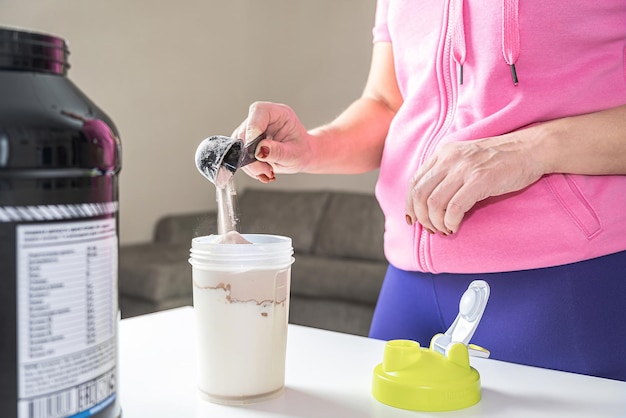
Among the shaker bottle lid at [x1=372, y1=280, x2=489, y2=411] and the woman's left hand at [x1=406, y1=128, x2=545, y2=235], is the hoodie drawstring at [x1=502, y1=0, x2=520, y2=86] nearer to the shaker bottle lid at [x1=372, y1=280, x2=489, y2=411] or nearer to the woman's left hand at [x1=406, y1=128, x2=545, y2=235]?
the woman's left hand at [x1=406, y1=128, x2=545, y2=235]

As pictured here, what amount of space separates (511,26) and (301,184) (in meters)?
4.01

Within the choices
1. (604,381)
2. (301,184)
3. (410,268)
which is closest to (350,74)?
(301,184)

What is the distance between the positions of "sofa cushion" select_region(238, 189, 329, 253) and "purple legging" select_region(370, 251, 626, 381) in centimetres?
325

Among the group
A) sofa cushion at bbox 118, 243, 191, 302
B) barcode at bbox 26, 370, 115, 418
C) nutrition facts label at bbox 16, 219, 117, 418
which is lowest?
sofa cushion at bbox 118, 243, 191, 302

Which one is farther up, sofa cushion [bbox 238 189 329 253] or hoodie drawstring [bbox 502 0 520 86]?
hoodie drawstring [bbox 502 0 520 86]

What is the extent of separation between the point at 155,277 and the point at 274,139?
2.69 m

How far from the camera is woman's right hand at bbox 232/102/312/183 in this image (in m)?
0.89

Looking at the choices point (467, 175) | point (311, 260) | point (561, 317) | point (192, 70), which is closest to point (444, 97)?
point (467, 175)

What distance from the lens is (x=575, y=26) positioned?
2.87 ft

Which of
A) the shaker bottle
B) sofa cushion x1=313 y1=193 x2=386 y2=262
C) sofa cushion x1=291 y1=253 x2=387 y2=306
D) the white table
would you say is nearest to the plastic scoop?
the shaker bottle

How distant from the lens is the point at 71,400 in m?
0.43

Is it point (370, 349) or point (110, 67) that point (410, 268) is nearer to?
point (370, 349)

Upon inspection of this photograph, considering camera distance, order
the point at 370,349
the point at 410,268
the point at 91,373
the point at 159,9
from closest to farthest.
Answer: the point at 91,373 → the point at 370,349 → the point at 410,268 → the point at 159,9

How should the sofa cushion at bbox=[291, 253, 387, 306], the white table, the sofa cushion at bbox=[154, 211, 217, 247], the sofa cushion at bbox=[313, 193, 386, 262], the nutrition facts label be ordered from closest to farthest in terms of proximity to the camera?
the nutrition facts label < the white table < the sofa cushion at bbox=[291, 253, 387, 306] < the sofa cushion at bbox=[313, 193, 386, 262] < the sofa cushion at bbox=[154, 211, 217, 247]
